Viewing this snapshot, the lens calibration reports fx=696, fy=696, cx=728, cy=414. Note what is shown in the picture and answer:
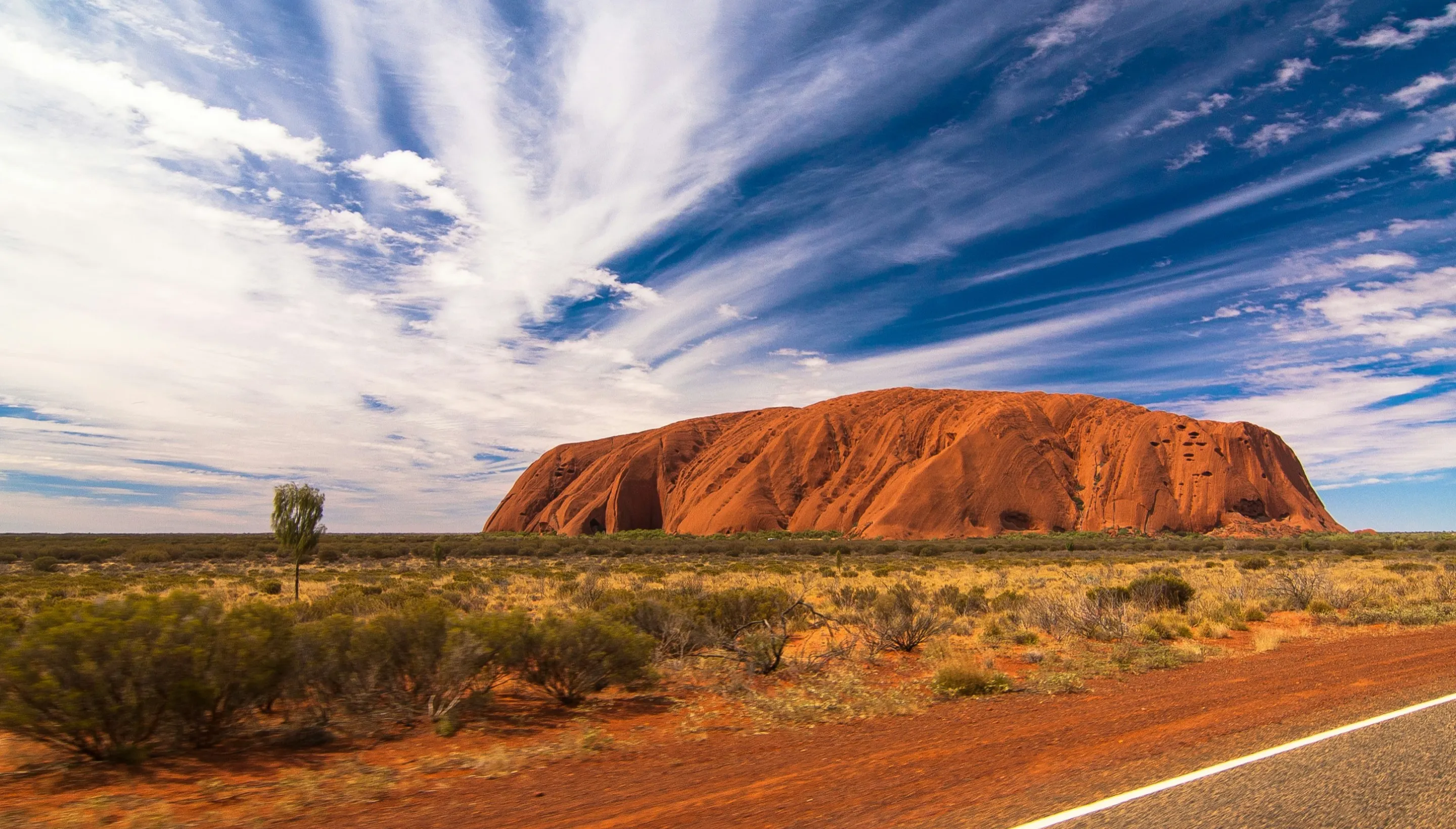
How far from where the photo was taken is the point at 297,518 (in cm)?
2077

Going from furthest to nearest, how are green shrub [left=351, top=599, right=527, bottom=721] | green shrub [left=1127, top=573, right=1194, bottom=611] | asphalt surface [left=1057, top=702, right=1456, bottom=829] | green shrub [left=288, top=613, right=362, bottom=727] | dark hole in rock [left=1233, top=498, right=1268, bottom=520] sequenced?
dark hole in rock [left=1233, top=498, right=1268, bottom=520] → green shrub [left=1127, top=573, right=1194, bottom=611] → green shrub [left=351, top=599, right=527, bottom=721] → green shrub [left=288, top=613, right=362, bottom=727] → asphalt surface [left=1057, top=702, right=1456, bottom=829]

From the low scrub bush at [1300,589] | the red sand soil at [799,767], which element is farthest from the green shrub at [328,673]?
the low scrub bush at [1300,589]

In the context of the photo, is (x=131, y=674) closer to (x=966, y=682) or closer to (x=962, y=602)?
(x=966, y=682)

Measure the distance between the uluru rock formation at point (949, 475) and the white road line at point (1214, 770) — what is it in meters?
64.6

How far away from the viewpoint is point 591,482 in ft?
326

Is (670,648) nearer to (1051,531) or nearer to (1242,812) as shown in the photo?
(1242,812)

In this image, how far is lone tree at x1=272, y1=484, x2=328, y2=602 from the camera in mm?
20484

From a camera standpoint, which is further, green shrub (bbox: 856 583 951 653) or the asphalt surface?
green shrub (bbox: 856 583 951 653)

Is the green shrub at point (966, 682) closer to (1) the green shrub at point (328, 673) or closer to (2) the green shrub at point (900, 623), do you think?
(2) the green shrub at point (900, 623)

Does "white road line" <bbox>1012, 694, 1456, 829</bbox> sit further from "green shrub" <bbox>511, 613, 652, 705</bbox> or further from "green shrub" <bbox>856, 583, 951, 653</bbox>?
"green shrub" <bbox>856, 583, 951, 653</bbox>

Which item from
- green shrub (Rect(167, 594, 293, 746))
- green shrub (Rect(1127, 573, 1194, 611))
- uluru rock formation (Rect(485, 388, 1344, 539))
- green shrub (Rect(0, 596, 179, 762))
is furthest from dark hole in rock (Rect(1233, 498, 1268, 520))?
green shrub (Rect(0, 596, 179, 762))

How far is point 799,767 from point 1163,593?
45.7 ft

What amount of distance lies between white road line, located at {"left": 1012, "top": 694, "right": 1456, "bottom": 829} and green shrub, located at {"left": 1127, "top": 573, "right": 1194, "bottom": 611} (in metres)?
8.78

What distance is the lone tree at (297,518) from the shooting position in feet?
67.2
